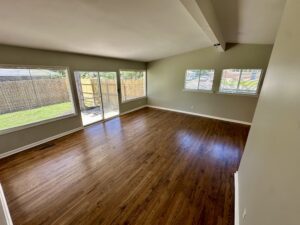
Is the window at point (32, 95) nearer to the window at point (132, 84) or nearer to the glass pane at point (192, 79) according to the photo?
the window at point (132, 84)

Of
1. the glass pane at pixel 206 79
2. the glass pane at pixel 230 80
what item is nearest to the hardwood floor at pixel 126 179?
the glass pane at pixel 230 80

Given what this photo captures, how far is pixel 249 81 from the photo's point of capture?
4.36 metres

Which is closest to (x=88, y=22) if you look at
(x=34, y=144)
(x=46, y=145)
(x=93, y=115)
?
(x=46, y=145)

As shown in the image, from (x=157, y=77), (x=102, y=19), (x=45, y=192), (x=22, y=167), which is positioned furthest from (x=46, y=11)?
(x=157, y=77)

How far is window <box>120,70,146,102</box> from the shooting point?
18.4 ft

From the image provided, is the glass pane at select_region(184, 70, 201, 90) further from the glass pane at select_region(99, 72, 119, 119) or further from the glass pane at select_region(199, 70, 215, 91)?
the glass pane at select_region(99, 72, 119, 119)

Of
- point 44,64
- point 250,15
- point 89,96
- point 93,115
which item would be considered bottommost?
point 93,115

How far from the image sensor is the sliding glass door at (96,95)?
13.9 ft

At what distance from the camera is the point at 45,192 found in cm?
199

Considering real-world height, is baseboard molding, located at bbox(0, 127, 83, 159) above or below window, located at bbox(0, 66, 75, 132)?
below

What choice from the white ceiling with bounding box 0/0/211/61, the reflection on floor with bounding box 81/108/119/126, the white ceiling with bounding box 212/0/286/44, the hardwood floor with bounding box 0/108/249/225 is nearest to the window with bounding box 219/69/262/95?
the white ceiling with bounding box 212/0/286/44

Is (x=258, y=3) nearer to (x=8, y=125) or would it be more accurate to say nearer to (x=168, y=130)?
(x=168, y=130)

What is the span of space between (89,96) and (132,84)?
211 centimetres

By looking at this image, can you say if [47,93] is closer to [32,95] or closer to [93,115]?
[32,95]
